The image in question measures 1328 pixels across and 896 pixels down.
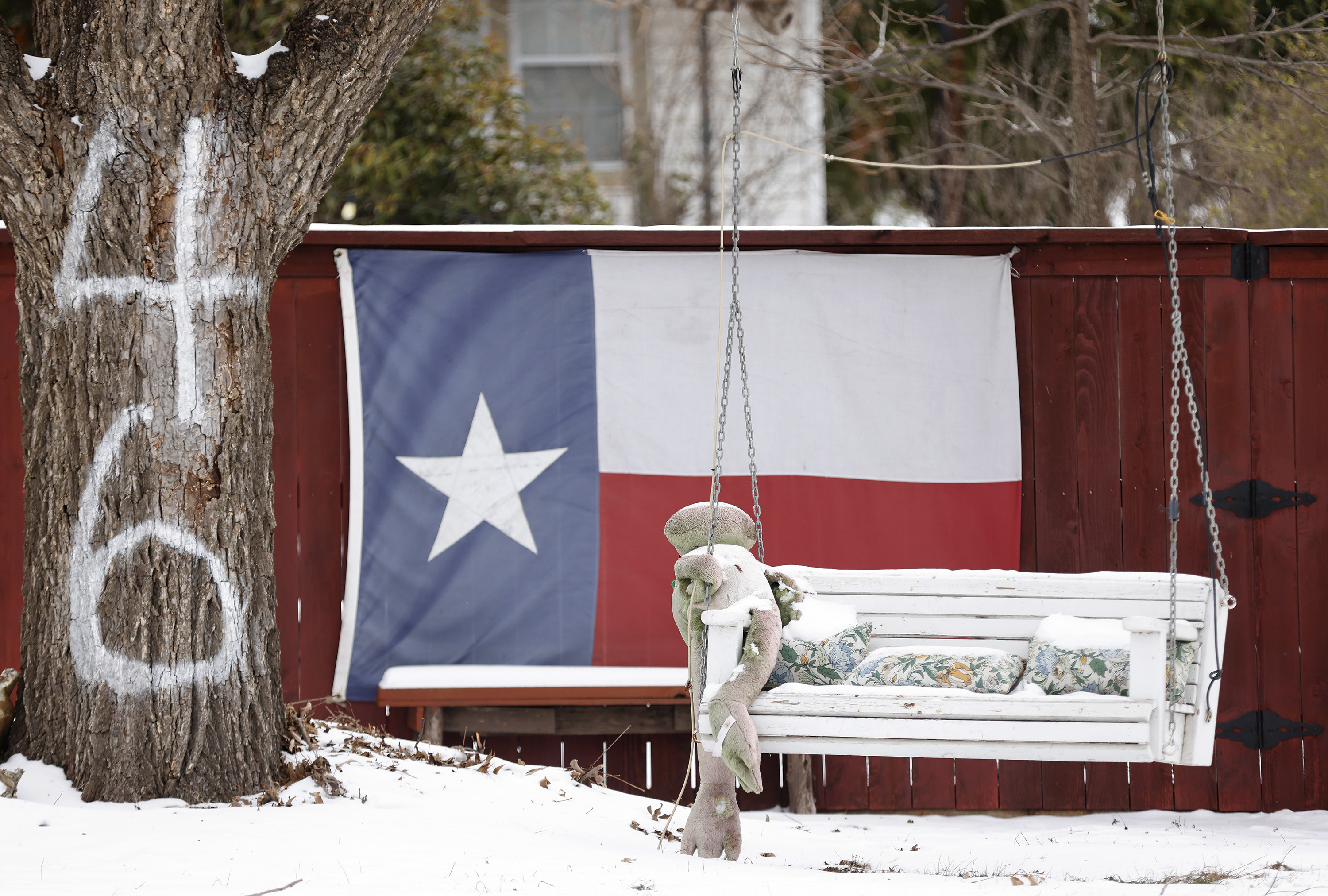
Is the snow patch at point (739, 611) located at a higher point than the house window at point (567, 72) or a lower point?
lower

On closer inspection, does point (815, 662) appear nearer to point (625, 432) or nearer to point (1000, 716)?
point (1000, 716)

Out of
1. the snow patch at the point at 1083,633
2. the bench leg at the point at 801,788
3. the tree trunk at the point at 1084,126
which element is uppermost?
the tree trunk at the point at 1084,126

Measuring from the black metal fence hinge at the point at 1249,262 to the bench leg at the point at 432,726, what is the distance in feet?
13.2

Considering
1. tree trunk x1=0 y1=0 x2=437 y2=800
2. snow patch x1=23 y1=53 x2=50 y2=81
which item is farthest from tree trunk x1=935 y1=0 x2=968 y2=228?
snow patch x1=23 y1=53 x2=50 y2=81

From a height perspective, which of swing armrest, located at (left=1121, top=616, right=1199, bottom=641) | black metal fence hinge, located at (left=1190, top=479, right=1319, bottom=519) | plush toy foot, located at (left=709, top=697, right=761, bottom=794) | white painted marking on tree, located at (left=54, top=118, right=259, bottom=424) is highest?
white painted marking on tree, located at (left=54, top=118, right=259, bottom=424)

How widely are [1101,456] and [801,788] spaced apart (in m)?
1.99

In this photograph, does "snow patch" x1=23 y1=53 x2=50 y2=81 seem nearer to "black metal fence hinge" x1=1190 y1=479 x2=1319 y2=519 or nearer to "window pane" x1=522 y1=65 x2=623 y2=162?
"black metal fence hinge" x1=1190 y1=479 x2=1319 y2=519

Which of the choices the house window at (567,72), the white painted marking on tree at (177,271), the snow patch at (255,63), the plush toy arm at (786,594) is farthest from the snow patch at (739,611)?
the house window at (567,72)

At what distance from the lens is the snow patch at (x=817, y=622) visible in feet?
13.2

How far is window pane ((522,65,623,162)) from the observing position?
499 inches

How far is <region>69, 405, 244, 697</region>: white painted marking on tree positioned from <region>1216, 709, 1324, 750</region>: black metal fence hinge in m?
4.24

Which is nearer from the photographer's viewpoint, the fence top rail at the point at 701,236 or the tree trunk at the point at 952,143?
the fence top rail at the point at 701,236

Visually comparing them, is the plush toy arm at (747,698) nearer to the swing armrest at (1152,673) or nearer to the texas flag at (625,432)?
the swing armrest at (1152,673)

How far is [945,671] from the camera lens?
156 inches
